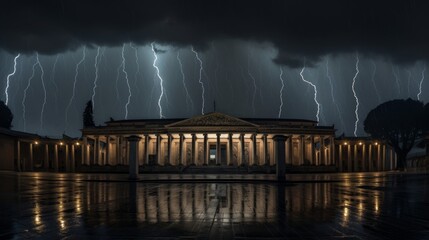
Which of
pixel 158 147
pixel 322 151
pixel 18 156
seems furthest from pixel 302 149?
pixel 18 156

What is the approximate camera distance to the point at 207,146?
99750 mm

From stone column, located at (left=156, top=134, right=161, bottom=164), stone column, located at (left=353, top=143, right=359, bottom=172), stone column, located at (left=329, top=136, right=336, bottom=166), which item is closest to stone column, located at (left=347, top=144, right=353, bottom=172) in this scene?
stone column, located at (left=353, top=143, right=359, bottom=172)

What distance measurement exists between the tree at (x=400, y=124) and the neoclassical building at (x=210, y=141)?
10.8 m

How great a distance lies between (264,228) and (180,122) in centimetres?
8759

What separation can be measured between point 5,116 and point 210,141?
5138cm

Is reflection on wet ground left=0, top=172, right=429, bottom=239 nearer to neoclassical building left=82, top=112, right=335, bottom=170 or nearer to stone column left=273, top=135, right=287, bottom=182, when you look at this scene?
stone column left=273, top=135, right=287, bottom=182

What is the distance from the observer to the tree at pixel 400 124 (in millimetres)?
94688

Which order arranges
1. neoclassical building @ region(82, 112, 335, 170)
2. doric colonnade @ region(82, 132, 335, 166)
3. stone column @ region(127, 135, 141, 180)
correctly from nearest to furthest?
stone column @ region(127, 135, 141, 180) → neoclassical building @ region(82, 112, 335, 170) → doric colonnade @ region(82, 132, 335, 166)

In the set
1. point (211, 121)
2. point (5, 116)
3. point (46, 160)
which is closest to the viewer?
point (211, 121)

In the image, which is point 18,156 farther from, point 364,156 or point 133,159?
point 364,156

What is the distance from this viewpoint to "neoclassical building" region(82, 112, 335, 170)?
98625 millimetres

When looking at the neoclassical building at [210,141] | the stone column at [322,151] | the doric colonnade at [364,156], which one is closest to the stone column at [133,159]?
the neoclassical building at [210,141]

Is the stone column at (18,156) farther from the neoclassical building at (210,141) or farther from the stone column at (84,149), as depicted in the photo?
the neoclassical building at (210,141)

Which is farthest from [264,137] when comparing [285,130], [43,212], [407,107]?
[43,212]
